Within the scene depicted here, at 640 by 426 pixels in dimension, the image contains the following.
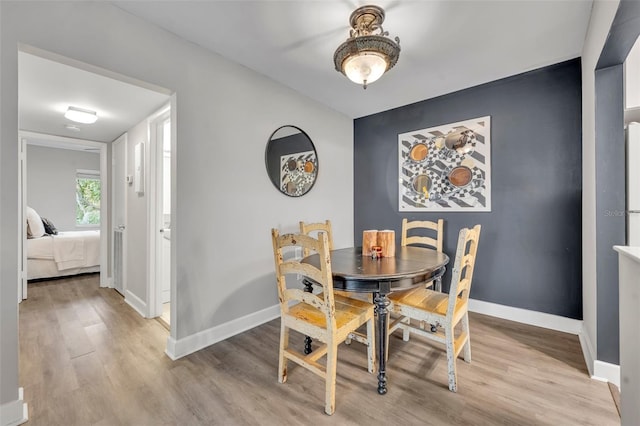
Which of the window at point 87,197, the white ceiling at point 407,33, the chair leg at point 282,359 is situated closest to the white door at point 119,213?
the white ceiling at point 407,33

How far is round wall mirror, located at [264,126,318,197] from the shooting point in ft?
9.11

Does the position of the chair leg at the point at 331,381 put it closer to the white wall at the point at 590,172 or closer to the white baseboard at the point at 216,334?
the white baseboard at the point at 216,334

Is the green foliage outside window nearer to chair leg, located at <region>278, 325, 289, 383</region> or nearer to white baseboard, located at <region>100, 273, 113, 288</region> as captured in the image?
white baseboard, located at <region>100, 273, 113, 288</region>

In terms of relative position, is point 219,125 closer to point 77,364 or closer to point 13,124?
point 13,124

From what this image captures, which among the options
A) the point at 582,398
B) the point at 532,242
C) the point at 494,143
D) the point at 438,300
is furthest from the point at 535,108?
the point at 582,398

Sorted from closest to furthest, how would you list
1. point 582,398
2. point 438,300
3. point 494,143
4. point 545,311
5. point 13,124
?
point 13,124 < point 582,398 < point 438,300 < point 545,311 < point 494,143

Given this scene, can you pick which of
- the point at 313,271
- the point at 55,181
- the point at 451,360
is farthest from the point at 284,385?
the point at 55,181

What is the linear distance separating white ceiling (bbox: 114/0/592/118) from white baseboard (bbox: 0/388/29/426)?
91.0 inches

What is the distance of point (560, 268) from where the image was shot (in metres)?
2.47

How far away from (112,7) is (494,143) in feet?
10.7

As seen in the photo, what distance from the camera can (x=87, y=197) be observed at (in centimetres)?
668

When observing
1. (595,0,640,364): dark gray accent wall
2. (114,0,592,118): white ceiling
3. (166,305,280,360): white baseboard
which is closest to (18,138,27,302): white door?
(166,305,280,360): white baseboard

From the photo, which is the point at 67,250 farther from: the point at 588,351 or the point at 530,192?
the point at 588,351

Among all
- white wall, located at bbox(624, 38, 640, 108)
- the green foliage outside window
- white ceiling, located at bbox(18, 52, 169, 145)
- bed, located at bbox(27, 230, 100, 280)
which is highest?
white ceiling, located at bbox(18, 52, 169, 145)
